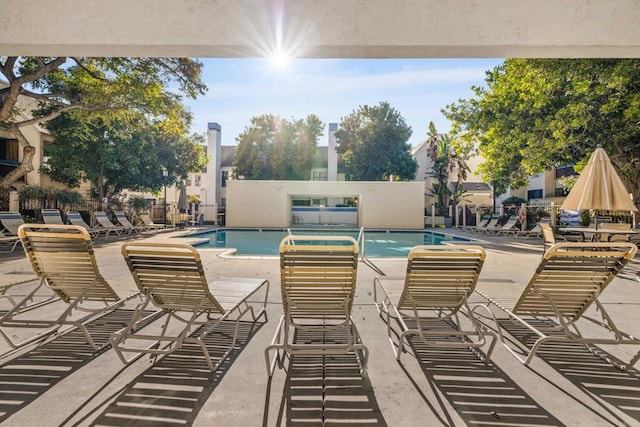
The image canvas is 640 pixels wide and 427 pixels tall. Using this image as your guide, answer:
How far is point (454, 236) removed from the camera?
656 inches

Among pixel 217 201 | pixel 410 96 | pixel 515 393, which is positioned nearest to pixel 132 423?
pixel 515 393

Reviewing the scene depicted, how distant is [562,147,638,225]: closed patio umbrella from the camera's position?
617 cm

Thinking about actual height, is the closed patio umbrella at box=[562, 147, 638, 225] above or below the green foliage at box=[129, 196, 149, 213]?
above

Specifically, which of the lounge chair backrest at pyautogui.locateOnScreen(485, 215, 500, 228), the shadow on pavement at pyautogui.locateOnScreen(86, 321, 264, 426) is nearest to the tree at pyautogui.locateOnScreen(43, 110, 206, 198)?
the shadow on pavement at pyautogui.locateOnScreen(86, 321, 264, 426)

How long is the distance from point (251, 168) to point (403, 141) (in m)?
14.7

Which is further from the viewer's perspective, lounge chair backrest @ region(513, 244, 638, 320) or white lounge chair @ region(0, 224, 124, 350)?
white lounge chair @ region(0, 224, 124, 350)

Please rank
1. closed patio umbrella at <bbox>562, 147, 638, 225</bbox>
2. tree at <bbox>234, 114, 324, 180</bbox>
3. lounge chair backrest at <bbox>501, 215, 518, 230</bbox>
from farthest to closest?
tree at <bbox>234, 114, 324, 180</bbox> → lounge chair backrest at <bbox>501, 215, 518, 230</bbox> → closed patio umbrella at <bbox>562, 147, 638, 225</bbox>

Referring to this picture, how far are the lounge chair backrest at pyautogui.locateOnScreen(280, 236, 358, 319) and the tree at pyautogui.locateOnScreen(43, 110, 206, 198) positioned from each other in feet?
44.6

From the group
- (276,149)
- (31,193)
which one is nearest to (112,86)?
(31,193)

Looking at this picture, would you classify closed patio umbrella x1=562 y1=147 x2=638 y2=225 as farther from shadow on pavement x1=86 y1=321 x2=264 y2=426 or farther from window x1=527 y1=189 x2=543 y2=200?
window x1=527 y1=189 x2=543 y2=200

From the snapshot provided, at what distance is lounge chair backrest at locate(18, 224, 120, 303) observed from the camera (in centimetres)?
301

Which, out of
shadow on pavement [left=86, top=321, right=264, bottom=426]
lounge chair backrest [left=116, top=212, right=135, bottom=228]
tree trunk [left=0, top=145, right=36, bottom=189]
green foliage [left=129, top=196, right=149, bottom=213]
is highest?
tree trunk [left=0, top=145, right=36, bottom=189]

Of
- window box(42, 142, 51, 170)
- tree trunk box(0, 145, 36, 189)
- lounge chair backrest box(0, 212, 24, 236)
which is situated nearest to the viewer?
lounge chair backrest box(0, 212, 24, 236)

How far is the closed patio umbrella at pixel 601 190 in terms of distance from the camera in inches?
243
